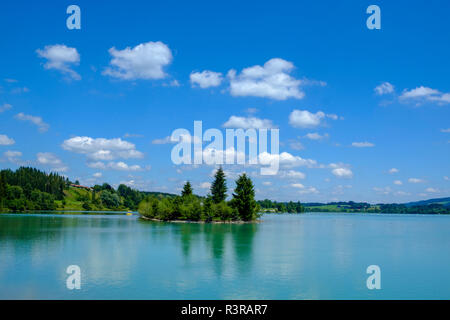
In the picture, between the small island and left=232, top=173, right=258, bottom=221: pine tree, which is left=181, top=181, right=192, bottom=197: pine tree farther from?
left=232, top=173, right=258, bottom=221: pine tree

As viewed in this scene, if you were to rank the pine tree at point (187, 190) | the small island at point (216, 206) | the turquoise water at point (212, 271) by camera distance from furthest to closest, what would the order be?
the pine tree at point (187, 190) → the small island at point (216, 206) → the turquoise water at point (212, 271)

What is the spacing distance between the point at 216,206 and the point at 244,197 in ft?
25.3

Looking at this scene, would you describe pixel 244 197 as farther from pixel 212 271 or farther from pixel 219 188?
pixel 212 271

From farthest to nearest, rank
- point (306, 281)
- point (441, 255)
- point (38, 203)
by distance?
1. point (38, 203)
2. point (441, 255)
3. point (306, 281)

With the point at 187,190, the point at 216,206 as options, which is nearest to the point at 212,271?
the point at 216,206

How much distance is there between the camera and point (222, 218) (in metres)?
94.1

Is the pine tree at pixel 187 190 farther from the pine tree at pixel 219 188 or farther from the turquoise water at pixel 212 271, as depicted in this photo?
the turquoise water at pixel 212 271

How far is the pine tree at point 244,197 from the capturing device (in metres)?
95.6

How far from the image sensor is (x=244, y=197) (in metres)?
95.8

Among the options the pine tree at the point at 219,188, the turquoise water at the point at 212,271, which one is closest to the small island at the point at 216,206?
the pine tree at the point at 219,188
